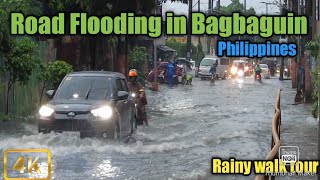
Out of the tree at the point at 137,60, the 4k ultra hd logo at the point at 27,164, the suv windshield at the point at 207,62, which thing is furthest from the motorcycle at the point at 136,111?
the suv windshield at the point at 207,62

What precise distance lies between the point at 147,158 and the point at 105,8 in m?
13.3

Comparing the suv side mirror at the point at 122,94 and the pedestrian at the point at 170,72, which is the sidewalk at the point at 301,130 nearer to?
the suv side mirror at the point at 122,94

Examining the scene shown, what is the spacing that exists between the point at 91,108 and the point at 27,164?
7.27 feet

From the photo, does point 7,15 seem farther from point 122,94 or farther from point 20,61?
point 122,94

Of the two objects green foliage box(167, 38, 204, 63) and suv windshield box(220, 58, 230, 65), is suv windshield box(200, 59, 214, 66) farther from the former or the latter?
green foliage box(167, 38, 204, 63)

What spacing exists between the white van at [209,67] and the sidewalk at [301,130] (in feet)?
85.5

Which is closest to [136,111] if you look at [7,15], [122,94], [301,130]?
[122,94]

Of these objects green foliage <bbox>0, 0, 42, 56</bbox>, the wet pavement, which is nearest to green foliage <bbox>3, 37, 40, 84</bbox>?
green foliage <bbox>0, 0, 42, 56</bbox>

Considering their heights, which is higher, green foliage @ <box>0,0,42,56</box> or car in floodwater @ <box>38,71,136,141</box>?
green foliage @ <box>0,0,42,56</box>

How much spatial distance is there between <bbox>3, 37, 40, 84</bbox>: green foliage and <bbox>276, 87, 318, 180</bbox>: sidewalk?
6.93 m

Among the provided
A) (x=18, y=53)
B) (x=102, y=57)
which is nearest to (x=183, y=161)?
(x=18, y=53)

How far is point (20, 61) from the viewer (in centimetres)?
1733

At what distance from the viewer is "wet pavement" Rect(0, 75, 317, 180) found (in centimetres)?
1107

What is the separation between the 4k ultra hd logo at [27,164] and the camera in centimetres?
1025
